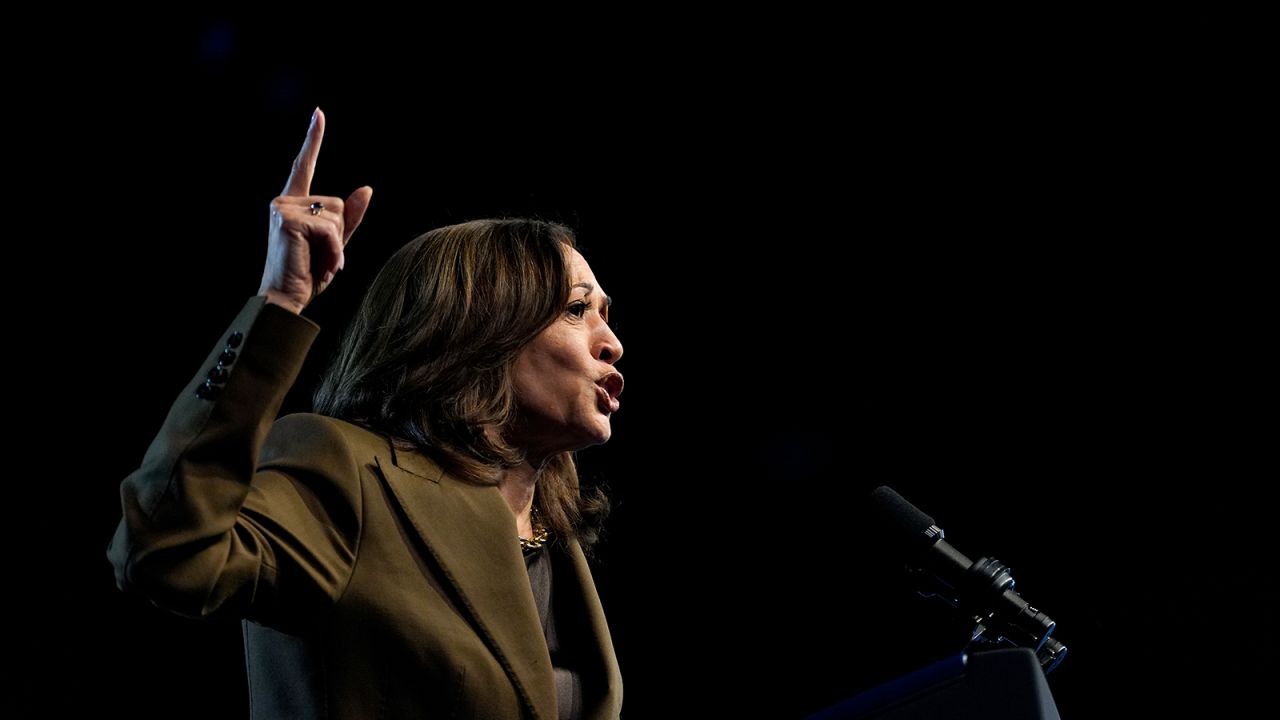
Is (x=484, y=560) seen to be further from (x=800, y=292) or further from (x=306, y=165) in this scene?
(x=800, y=292)

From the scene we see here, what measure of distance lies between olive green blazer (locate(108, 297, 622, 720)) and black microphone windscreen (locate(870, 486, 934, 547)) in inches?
20.5

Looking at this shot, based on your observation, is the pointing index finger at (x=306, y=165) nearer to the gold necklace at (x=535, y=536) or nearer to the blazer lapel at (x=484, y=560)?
the blazer lapel at (x=484, y=560)

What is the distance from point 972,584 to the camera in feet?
4.82

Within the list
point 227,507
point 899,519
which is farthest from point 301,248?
point 899,519

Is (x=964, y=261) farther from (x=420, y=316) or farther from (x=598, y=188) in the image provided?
(x=420, y=316)

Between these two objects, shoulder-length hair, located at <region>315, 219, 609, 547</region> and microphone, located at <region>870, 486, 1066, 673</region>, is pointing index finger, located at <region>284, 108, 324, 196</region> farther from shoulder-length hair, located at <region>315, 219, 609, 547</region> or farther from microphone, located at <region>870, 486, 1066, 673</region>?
microphone, located at <region>870, 486, 1066, 673</region>

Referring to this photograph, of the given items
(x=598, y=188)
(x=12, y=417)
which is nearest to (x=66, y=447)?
(x=12, y=417)

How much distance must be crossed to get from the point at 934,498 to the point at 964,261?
2.44 ft

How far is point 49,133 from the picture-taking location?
269 centimetres

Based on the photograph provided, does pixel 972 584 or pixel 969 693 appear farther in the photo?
pixel 972 584

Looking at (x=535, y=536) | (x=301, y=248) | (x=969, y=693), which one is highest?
(x=301, y=248)

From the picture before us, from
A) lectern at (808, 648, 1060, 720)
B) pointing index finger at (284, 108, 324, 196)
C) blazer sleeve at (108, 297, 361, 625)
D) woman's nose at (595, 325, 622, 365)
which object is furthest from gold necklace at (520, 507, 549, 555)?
lectern at (808, 648, 1060, 720)

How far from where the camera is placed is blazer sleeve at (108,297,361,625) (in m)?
1.23

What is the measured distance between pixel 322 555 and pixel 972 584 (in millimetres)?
860
